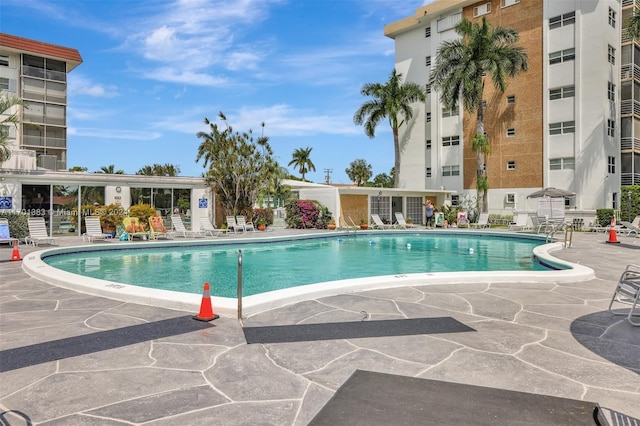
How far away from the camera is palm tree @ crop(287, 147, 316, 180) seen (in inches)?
2790

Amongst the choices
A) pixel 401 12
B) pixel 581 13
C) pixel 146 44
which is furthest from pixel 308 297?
pixel 401 12

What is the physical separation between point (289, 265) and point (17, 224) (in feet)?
37.5

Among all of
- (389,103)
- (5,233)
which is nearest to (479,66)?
(389,103)

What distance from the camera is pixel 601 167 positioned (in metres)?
27.3

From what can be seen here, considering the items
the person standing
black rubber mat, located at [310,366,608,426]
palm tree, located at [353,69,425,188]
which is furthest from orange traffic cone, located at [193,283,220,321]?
palm tree, located at [353,69,425,188]

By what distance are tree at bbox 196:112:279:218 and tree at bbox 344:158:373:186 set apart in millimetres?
54836

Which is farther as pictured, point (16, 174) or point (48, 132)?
point (48, 132)

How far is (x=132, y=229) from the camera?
17.6 metres

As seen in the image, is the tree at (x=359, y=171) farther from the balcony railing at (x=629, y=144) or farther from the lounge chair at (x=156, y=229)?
the lounge chair at (x=156, y=229)

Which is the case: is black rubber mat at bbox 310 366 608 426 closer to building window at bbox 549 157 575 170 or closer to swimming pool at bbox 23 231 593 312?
swimming pool at bbox 23 231 593 312

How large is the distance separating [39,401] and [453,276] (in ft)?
21.4

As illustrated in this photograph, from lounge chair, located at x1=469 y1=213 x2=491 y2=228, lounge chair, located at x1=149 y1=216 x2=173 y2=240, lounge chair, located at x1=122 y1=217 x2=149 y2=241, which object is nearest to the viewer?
lounge chair, located at x1=122 y1=217 x2=149 y2=241

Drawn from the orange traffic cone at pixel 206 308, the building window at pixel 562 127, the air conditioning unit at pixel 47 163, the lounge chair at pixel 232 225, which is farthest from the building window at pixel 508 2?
the orange traffic cone at pixel 206 308

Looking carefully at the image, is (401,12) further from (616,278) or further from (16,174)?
(616,278)
